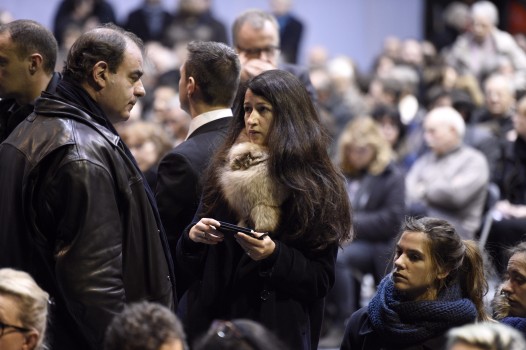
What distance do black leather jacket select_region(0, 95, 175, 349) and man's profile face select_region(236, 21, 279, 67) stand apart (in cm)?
202

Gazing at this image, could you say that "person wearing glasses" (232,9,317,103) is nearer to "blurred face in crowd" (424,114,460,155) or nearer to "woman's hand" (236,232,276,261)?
"woman's hand" (236,232,276,261)

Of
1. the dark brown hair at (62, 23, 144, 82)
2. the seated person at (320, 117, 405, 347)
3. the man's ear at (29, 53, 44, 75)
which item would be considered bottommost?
the seated person at (320, 117, 405, 347)

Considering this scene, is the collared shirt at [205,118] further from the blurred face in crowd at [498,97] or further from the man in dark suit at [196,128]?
the blurred face in crowd at [498,97]

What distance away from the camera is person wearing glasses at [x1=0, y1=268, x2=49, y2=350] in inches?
134

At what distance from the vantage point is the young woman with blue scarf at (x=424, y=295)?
165 inches

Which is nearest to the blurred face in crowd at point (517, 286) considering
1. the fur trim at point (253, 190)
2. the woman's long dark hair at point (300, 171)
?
the woman's long dark hair at point (300, 171)

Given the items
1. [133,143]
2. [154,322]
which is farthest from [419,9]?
[154,322]

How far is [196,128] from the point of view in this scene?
4.64 metres

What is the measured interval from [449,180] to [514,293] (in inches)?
139

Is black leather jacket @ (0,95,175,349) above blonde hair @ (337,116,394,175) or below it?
above

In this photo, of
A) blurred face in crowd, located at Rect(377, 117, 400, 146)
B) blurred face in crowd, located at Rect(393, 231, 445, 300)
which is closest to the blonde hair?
blurred face in crowd, located at Rect(377, 117, 400, 146)

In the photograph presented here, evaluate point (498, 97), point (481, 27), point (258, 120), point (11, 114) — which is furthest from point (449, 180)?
point (481, 27)

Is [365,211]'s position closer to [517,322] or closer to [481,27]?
[517,322]

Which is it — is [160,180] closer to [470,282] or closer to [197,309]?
[197,309]
